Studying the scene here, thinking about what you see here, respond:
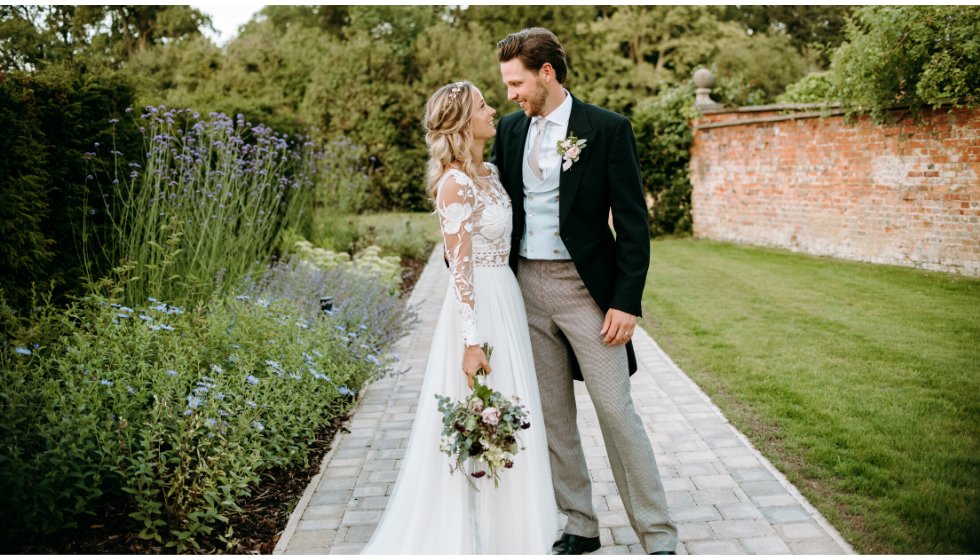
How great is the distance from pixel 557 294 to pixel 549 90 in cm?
83

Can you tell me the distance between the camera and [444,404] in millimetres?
2861

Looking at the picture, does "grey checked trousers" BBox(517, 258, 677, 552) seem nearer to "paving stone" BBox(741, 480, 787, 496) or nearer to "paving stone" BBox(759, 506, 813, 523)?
"paving stone" BBox(759, 506, 813, 523)

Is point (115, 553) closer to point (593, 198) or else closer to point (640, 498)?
point (640, 498)

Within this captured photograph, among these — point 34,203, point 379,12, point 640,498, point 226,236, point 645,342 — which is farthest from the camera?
point 379,12

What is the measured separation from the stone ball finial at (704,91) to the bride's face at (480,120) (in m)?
11.9

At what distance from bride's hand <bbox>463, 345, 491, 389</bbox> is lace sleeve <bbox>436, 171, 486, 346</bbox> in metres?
0.03

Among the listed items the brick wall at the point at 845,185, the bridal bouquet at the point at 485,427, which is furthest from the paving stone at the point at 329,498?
the brick wall at the point at 845,185

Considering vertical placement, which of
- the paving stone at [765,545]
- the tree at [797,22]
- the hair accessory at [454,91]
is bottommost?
the paving stone at [765,545]

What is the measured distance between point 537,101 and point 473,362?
107 centimetres

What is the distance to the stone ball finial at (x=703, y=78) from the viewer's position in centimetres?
1373

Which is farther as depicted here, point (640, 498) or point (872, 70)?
point (872, 70)

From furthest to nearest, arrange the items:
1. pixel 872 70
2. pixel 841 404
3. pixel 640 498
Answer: pixel 872 70 → pixel 841 404 → pixel 640 498

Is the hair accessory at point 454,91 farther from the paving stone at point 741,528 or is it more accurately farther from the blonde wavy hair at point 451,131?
the paving stone at point 741,528

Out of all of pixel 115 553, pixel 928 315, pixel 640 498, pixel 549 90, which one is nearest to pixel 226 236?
pixel 115 553
